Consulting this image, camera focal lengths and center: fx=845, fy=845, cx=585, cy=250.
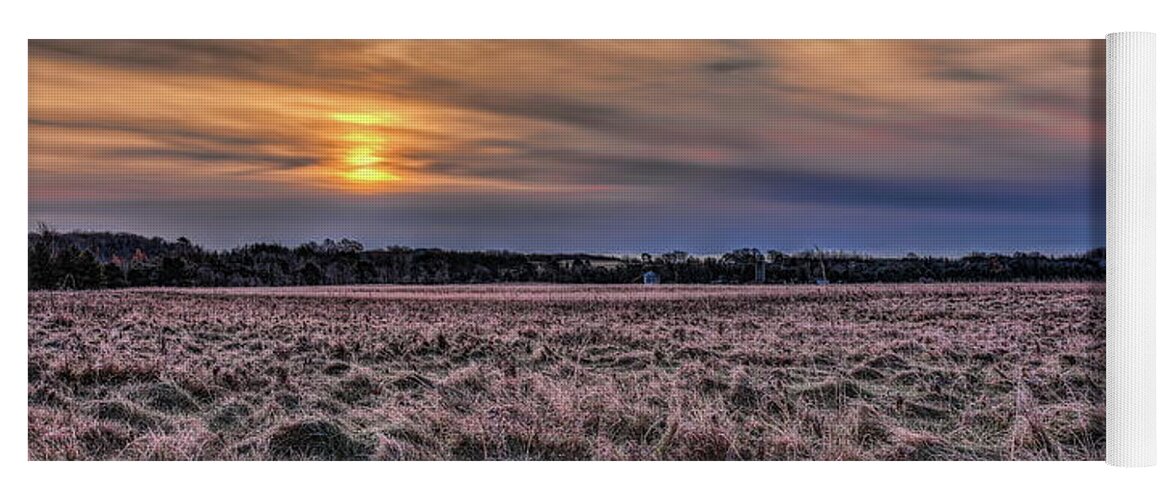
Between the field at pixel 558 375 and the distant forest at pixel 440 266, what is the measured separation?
0.29 m

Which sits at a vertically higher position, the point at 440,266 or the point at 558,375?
the point at 440,266

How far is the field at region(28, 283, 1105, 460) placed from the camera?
7.13 m

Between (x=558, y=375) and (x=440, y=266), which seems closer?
(x=558, y=375)

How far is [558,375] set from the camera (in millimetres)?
8180

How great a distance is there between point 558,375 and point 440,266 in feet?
6.78

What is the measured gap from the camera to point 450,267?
9406mm

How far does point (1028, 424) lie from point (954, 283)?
2801mm

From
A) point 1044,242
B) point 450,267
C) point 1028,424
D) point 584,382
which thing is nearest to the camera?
point 1028,424

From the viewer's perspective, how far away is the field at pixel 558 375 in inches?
281

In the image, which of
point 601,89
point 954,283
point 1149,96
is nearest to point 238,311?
point 601,89

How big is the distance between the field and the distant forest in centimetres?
29

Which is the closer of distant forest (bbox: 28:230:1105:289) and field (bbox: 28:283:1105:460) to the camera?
field (bbox: 28:283:1105:460)
